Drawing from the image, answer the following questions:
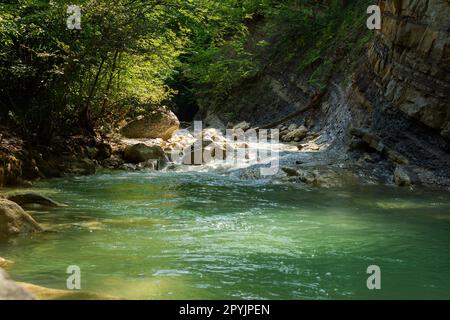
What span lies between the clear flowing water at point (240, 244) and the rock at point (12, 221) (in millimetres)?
193

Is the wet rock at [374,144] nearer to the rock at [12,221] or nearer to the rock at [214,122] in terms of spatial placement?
the rock at [12,221]

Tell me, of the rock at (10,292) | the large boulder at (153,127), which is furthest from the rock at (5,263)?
the large boulder at (153,127)

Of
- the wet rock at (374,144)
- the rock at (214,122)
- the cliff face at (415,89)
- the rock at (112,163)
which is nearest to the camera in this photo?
the cliff face at (415,89)

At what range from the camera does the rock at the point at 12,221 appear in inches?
262

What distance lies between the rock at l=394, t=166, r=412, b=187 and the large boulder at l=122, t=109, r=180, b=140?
923 centimetres

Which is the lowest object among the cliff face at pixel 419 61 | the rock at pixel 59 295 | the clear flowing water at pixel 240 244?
the clear flowing water at pixel 240 244

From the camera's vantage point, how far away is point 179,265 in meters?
5.66

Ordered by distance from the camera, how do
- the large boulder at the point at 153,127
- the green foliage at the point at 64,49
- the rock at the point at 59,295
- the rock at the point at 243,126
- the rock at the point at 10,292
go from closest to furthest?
the rock at the point at 10,292 < the rock at the point at 59,295 < the green foliage at the point at 64,49 < the large boulder at the point at 153,127 < the rock at the point at 243,126

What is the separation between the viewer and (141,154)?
51.4 ft

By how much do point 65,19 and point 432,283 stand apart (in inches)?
390

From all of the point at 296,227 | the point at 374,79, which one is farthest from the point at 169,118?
the point at 296,227

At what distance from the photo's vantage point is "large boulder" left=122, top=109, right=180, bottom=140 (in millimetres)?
19500

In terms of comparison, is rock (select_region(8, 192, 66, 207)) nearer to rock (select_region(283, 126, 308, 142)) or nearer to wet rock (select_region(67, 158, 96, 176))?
wet rock (select_region(67, 158, 96, 176))

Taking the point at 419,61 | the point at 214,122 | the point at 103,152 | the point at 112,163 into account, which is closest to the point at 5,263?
the point at 112,163
